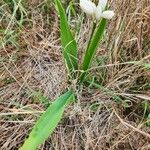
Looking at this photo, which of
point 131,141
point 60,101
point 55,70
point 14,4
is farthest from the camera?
point 14,4

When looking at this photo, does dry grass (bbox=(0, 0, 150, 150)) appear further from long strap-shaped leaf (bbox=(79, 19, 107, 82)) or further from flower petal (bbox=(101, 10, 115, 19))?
flower petal (bbox=(101, 10, 115, 19))

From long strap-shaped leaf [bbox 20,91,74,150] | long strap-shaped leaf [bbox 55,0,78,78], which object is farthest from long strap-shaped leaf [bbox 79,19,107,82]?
long strap-shaped leaf [bbox 20,91,74,150]

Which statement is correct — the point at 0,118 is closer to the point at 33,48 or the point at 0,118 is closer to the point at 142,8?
the point at 33,48

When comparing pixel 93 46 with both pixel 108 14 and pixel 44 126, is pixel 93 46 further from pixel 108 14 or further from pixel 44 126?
pixel 44 126

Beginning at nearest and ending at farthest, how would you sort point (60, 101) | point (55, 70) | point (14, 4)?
point (60, 101) < point (55, 70) < point (14, 4)

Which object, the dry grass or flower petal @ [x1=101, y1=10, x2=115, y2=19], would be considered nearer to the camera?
flower petal @ [x1=101, y1=10, x2=115, y2=19]

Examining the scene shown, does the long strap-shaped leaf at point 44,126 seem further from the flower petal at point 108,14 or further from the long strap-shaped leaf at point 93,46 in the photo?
the flower petal at point 108,14

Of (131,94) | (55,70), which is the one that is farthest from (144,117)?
(55,70)
